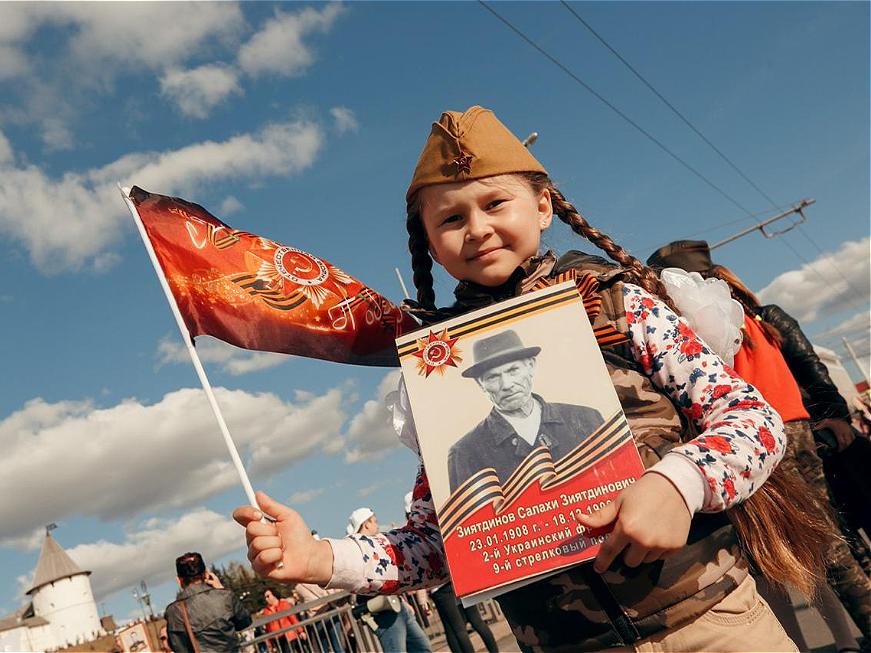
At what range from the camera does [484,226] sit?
1.88 meters

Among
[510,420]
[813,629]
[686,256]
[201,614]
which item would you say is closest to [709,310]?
[510,420]

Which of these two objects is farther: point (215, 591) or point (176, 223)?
point (215, 591)

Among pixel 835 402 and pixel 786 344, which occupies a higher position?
pixel 786 344

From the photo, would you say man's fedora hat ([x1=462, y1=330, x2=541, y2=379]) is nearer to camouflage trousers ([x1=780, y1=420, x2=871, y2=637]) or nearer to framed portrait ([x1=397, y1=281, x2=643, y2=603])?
framed portrait ([x1=397, y1=281, x2=643, y2=603])

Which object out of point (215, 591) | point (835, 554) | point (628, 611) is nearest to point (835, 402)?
point (835, 554)

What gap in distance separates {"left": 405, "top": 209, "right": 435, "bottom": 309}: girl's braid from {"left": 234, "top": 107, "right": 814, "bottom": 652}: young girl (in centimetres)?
13

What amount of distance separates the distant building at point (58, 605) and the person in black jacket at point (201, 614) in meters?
90.3

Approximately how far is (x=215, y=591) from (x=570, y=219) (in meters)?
5.55

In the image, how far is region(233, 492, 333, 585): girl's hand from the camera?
63.5 inches

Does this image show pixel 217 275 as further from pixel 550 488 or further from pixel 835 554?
pixel 835 554

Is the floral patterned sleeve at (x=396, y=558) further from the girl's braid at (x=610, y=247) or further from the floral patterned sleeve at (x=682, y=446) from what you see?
the girl's braid at (x=610, y=247)

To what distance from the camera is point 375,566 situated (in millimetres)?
1803

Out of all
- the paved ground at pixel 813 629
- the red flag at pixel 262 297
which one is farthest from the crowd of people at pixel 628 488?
the paved ground at pixel 813 629

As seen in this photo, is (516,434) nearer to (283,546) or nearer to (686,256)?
(283,546)
